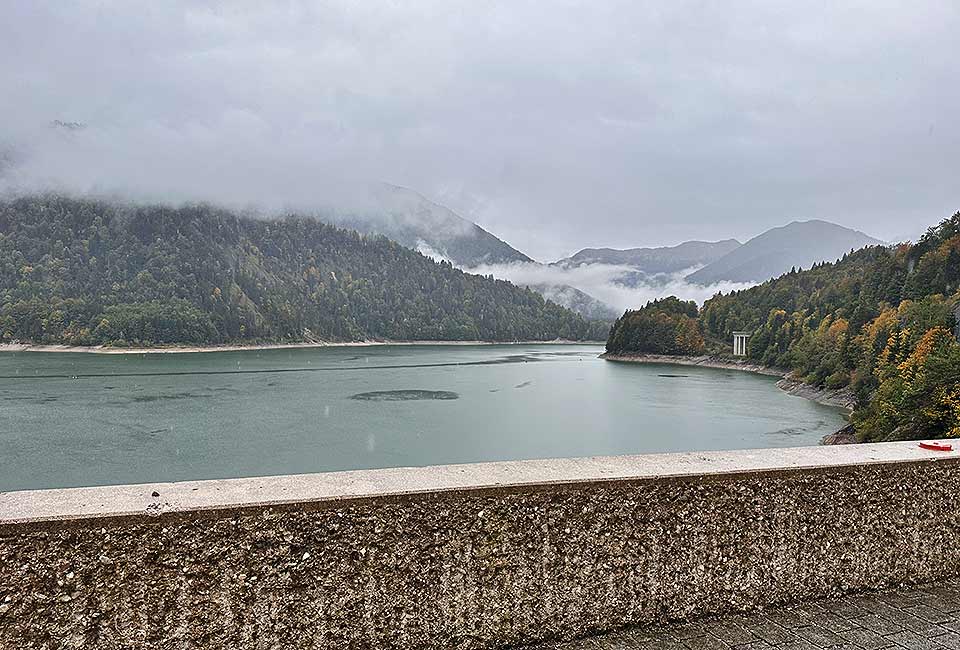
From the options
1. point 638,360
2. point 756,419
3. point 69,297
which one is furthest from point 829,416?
point 69,297

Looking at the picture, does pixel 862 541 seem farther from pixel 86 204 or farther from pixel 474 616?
pixel 86 204

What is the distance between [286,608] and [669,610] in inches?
53.8

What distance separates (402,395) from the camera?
47688 mm

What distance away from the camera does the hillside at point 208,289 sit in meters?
112

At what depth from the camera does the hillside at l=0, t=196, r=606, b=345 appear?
112m

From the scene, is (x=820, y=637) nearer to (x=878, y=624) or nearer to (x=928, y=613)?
(x=878, y=624)

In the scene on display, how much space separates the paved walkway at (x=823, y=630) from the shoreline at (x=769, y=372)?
43059 mm

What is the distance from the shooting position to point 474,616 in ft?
8.20

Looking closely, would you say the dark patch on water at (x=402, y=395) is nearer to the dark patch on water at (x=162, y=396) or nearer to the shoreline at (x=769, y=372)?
the dark patch on water at (x=162, y=396)

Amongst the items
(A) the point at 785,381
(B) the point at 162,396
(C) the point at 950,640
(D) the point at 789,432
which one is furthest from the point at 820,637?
(A) the point at 785,381

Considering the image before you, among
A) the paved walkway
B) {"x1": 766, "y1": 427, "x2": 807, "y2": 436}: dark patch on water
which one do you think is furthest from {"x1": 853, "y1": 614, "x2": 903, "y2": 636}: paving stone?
{"x1": 766, "y1": 427, "x2": 807, "y2": 436}: dark patch on water

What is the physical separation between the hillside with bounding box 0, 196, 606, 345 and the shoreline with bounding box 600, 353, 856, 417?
61348mm

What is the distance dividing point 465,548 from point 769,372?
77.8 meters

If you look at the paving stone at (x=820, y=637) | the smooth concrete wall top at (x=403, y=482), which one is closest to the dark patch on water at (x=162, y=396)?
the smooth concrete wall top at (x=403, y=482)
